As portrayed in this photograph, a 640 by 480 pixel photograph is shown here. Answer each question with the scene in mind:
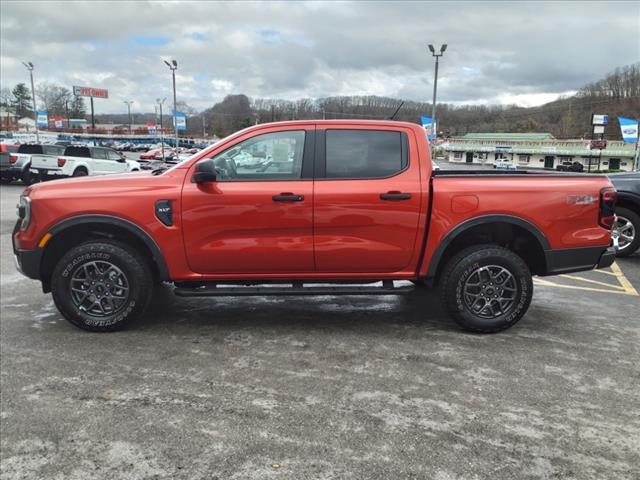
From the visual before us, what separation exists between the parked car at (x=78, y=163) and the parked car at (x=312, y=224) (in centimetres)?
1566

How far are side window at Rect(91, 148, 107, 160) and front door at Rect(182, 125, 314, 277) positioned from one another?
62.3ft

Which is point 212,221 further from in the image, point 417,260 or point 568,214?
point 568,214

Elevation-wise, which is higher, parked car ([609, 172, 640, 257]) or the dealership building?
the dealership building

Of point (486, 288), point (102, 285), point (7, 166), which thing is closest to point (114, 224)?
point (102, 285)

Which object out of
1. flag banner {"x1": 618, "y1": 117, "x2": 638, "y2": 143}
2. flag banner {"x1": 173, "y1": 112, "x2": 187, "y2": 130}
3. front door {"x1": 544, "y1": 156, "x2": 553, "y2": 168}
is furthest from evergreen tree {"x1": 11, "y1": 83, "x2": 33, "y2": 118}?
flag banner {"x1": 618, "y1": 117, "x2": 638, "y2": 143}

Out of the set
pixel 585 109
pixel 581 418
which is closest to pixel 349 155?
pixel 581 418

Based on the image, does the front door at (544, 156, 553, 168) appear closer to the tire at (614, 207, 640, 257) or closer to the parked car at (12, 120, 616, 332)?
the tire at (614, 207, 640, 257)

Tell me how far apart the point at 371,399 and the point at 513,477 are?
0.99 meters

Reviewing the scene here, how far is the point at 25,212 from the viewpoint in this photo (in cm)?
440

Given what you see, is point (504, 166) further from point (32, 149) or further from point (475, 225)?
point (475, 225)

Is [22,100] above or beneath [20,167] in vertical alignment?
above

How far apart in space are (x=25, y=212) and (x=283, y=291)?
2353 millimetres

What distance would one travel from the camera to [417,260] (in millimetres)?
4449

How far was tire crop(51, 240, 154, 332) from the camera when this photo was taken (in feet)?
14.2
